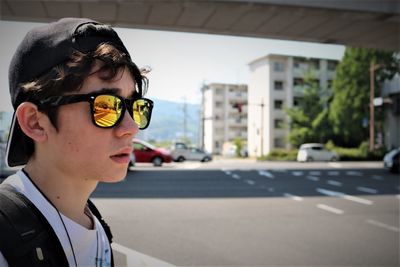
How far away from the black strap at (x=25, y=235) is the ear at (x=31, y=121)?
149mm

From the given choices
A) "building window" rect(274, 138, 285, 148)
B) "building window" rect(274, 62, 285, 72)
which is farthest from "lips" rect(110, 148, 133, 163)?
"building window" rect(274, 62, 285, 72)

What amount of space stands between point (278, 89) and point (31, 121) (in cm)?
5826

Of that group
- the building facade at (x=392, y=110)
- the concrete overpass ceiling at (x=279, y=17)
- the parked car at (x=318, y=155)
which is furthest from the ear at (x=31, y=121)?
the building facade at (x=392, y=110)

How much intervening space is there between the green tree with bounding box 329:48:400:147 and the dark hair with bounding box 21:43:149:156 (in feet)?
137

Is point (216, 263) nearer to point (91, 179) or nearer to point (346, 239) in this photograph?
point (346, 239)

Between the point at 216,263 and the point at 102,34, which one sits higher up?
the point at 102,34

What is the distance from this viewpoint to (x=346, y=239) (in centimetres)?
530

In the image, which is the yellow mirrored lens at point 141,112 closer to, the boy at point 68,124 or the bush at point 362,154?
the boy at point 68,124

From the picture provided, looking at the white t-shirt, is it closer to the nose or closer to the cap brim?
the cap brim

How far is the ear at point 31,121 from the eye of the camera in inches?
40.1

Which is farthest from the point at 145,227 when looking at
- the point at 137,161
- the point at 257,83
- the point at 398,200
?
the point at 257,83

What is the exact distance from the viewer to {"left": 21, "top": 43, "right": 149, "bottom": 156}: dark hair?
992 millimetres

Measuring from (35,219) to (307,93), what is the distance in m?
50.4

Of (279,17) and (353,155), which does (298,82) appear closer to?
(353,155)
